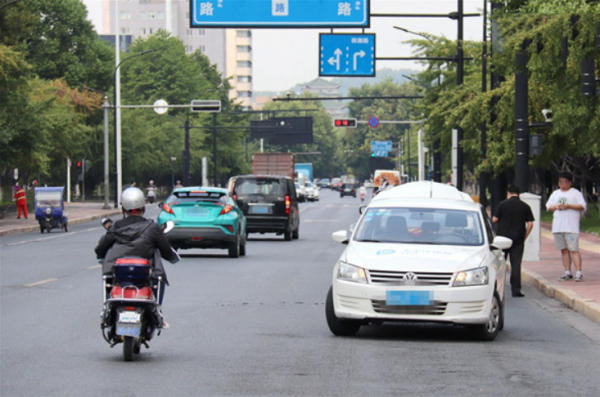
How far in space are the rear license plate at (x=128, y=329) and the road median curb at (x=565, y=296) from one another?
260 inches

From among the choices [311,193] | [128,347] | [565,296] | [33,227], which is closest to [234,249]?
[565,296]

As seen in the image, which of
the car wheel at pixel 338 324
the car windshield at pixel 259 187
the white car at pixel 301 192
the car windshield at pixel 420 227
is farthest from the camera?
the white car at pixel 301 192

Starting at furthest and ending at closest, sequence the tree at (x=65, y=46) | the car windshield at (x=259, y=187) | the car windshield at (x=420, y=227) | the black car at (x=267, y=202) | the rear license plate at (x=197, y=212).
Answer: the tree at (x=65, y=46) < the car windshield at (x=259, y=187) < the black car at (x=267, y=202) < the rear license plate at (x=197, y=212) < the car windshield at (x=420, y=227)

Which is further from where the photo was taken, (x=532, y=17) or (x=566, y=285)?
(x=532, y=17)

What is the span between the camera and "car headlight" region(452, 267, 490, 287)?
11.9 metres

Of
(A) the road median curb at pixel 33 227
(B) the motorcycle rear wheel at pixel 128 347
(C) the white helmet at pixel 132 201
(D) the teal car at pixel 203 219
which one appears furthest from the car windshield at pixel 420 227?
(A) the road median curb at pixel 33 227

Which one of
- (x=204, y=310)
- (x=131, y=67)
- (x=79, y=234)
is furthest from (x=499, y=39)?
(x=131, y=67)

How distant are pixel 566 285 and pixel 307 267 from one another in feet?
21.5

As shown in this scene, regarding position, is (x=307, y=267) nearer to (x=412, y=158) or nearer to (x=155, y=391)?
(x=155, y=391)

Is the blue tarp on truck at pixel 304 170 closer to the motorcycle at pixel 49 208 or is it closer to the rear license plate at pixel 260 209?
the motorcycle at pixel 49 208

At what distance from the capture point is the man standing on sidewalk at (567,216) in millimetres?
18516

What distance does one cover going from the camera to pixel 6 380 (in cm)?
929

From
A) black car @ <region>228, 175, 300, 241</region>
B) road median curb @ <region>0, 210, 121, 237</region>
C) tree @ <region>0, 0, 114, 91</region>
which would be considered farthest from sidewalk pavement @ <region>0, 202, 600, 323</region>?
tree @ <region>0, 0, 114, 91</region>

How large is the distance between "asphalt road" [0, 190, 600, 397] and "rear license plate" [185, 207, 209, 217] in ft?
21.5
